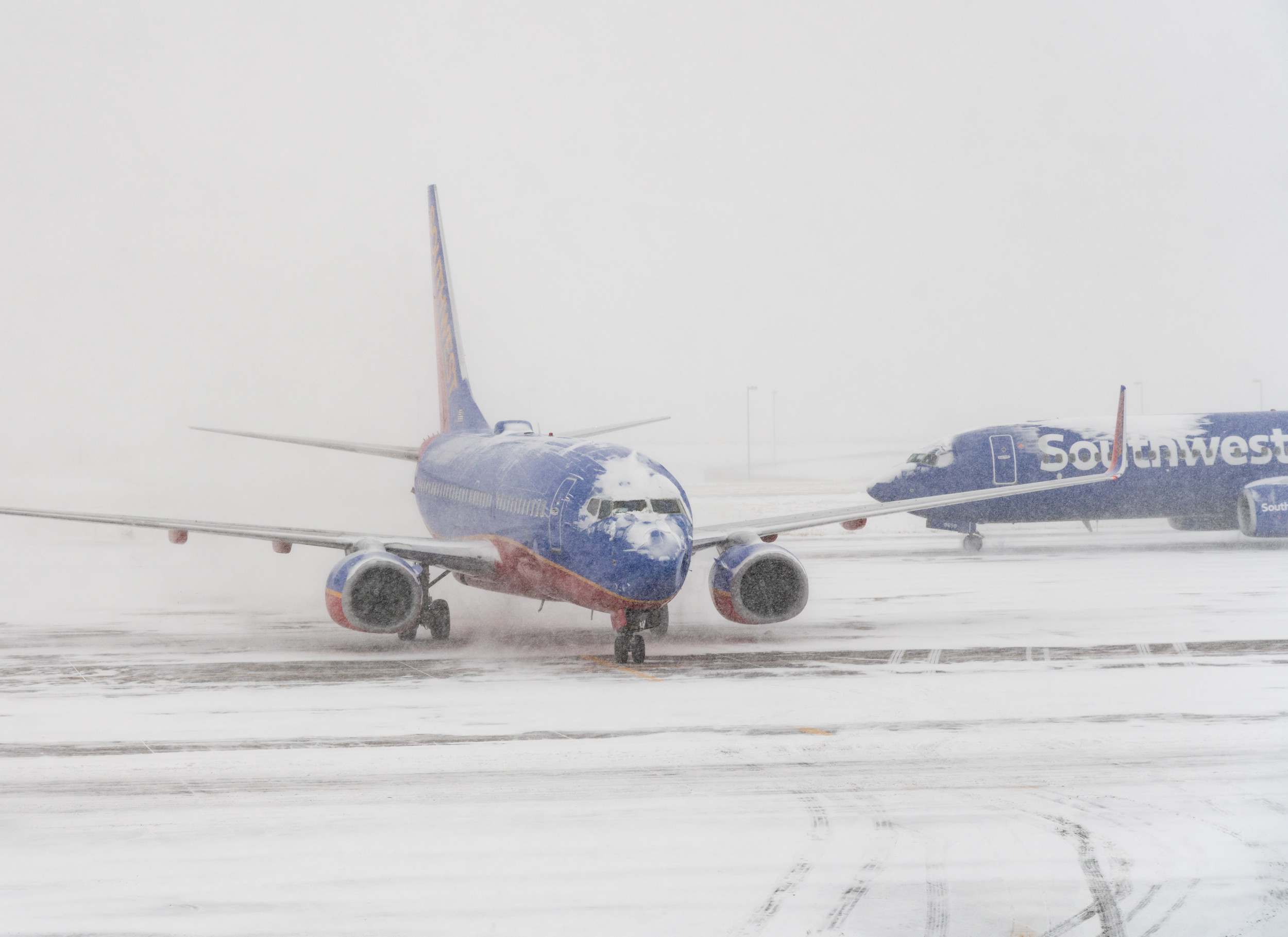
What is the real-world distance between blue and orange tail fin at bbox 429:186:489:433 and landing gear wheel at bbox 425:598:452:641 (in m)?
8.89

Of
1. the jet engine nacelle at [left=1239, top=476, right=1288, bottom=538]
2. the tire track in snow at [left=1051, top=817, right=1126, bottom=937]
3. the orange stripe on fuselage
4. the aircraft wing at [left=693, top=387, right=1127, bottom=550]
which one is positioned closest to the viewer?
the tire track in snow at [left=1051, top=817, right=1126, bottom=937]

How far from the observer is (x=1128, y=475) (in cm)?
4269

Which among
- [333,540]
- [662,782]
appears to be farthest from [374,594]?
[662,782]

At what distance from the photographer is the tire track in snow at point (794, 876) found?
351 inches

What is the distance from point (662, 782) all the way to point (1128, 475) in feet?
112

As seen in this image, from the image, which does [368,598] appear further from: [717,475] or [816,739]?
[717,475]

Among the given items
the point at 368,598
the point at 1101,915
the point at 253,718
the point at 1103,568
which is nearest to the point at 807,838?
the point at 1101,915

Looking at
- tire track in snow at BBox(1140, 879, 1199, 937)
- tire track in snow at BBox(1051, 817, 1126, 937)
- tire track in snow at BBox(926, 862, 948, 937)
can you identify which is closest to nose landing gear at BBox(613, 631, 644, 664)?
tire track in snow at BBox(1051, 817, 1126, 937)

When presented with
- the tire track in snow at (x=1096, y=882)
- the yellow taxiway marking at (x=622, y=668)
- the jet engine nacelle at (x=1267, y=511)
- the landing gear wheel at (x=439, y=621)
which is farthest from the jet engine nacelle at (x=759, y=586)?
the jet engine nacelle at (x=1267, y=511)

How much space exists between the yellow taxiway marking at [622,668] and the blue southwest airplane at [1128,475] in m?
22.6

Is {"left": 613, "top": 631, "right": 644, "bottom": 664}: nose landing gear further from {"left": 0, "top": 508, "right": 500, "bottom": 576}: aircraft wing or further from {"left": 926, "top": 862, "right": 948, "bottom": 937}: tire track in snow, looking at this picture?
{"left": 926, "top": 862, "right": 948, "bottom": 937}: tire track in snow

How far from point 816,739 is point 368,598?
403 inches

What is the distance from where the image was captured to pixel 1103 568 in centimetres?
3700

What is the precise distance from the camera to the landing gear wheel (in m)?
25.3
